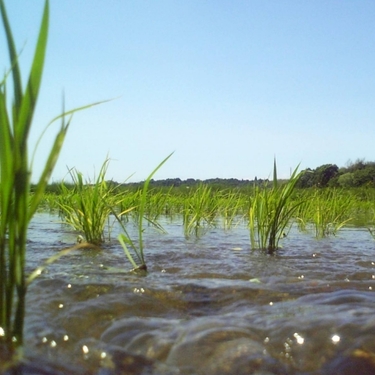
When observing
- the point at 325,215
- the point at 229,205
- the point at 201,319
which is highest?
the point at 229,205

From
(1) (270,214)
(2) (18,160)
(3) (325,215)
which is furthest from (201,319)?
(3) (325,215)

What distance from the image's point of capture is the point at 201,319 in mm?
1441

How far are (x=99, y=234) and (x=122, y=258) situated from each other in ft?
2.20

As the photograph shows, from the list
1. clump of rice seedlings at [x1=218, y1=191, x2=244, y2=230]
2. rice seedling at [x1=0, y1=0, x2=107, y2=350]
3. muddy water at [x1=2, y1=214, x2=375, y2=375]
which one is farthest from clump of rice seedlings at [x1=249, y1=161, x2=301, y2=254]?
rice seedling at [x1=0, y1=0, x2=107, y2=350]

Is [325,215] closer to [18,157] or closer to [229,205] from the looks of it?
[229,205]

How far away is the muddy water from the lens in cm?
113

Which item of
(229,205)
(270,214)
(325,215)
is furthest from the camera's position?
(229,205)

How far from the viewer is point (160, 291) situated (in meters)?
1.90

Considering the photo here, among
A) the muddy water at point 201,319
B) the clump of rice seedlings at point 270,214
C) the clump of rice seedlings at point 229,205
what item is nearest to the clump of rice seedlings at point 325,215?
the clump of rice seedlings at point 229,205

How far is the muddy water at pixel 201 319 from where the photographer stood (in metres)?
1.13

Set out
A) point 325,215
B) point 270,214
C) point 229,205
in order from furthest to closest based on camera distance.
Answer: point 229,205
point 325,215
point 270,214

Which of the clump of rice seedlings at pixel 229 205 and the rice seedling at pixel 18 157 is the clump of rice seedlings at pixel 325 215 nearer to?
the clump of rice seedlings at pixel 229 205

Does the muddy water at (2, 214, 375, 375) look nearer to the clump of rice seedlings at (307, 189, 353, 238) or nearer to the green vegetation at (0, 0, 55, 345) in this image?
the green vegetation at (0, 0, 55, 345)

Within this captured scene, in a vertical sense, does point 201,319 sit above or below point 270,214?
below
